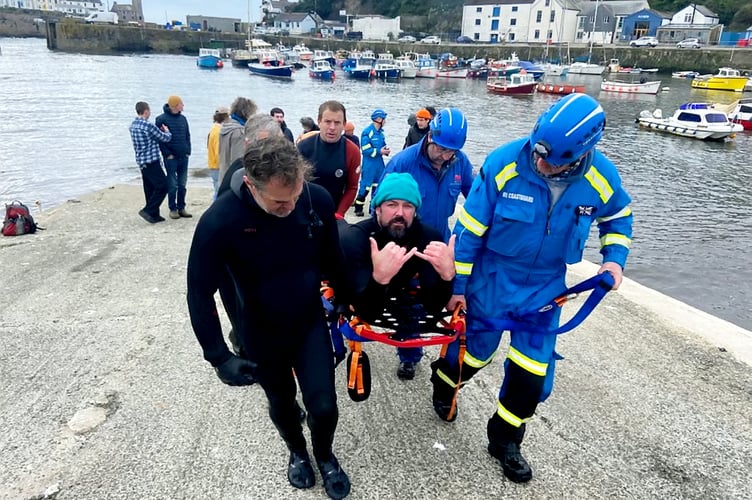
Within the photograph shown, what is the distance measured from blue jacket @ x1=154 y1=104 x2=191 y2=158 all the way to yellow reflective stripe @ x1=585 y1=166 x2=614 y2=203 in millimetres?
7321

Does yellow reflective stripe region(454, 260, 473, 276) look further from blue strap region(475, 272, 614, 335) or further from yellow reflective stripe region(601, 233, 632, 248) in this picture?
yellow reflective stripe region(601, 233, 632, 248)

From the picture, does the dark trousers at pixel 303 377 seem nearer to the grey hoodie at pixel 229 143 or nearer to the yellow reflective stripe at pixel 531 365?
the yellow reflective stripe at pixel 531 365

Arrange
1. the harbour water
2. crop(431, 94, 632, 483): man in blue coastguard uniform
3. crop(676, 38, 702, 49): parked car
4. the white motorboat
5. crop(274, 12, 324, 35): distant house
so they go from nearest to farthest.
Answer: crop(431, 94, 632, 483): man in blue coastguard uniform → the harbour water → the white motorboat → crop(676, 38, 702, 49): parked car → crop(274, 12, 324, 35): distant house

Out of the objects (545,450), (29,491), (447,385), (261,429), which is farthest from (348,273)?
(29,491)

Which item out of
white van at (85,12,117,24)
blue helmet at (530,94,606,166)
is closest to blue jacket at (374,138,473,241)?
blue helmet at (530,94,606,166)

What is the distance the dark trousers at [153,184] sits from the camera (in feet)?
27.5

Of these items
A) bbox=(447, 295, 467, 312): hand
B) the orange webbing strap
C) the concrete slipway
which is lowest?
the concrete slipway

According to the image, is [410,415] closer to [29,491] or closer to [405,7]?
[29,491]

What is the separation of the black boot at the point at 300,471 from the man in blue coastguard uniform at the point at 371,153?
708 centimetres

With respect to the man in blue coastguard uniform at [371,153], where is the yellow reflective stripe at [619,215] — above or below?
above

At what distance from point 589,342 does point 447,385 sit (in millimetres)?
2096

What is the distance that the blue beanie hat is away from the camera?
119 inches

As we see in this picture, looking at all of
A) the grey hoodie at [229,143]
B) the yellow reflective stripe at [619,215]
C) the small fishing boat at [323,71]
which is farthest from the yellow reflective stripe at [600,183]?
the small fishing boat at [323,71]

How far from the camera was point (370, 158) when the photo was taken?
389 inches
